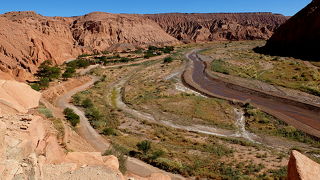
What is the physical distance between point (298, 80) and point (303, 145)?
2910 cm

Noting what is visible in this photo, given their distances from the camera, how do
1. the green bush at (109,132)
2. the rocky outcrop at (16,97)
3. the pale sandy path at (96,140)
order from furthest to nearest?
the green bush at (109,132) → the pale sandy path at (96,140) → the rocky outcrop at (16,97)

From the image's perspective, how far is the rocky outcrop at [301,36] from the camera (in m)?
71.3

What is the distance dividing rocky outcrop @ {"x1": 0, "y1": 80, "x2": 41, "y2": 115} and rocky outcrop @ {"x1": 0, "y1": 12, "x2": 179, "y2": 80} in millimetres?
14908

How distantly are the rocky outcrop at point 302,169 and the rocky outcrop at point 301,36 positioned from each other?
67.0m

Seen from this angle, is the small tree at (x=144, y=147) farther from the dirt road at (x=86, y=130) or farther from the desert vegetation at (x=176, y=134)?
the dirt road at (x=86, y=130)

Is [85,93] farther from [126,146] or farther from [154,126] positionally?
[126,146]

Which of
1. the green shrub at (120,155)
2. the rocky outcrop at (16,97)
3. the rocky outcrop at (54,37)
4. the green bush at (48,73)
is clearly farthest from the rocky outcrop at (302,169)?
the green bush at (48,73)

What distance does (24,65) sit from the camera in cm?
5175

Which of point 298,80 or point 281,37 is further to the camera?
Result: point 281,37

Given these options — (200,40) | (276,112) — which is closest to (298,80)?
(276,112)

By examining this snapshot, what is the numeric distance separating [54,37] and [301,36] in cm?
7454

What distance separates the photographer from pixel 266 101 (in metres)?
40.3

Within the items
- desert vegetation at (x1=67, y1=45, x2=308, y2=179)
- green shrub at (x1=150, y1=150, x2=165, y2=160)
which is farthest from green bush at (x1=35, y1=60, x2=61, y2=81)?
green shrub at (x1=150, y1=150, x2=165, y2=160)

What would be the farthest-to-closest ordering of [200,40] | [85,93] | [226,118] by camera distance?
1. [200,40]
2. [85,93]
3. [226,118]
